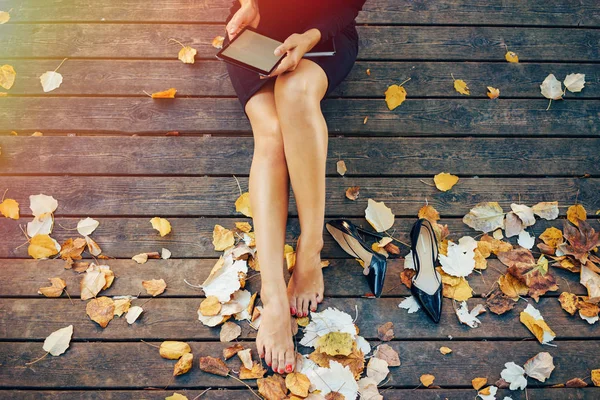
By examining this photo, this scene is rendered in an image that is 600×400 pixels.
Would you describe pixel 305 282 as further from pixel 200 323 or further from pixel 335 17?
pixel 335 17

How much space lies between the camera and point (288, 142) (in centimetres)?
150

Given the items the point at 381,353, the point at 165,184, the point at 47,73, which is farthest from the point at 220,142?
the point at 381,353

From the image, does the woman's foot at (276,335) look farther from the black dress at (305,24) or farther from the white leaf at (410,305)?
the black dress at (305,24)

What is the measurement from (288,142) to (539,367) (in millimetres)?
1127

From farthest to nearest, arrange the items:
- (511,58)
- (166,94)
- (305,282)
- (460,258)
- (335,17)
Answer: (511,58) → (166,94) → (460,258) → (305,282) → (335,17)

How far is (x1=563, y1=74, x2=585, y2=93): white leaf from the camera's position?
6.91ft

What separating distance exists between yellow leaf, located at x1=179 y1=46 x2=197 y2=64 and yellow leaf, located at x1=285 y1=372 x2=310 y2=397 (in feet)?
4.44

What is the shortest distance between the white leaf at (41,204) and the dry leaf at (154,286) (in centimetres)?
50

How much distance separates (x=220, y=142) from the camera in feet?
6.48

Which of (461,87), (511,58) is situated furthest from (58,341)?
(511,58)

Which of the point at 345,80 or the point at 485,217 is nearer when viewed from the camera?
the point at 485,217

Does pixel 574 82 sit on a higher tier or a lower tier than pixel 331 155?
higher

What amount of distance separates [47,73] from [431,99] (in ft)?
5.42

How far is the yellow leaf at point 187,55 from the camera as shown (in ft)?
6.78
